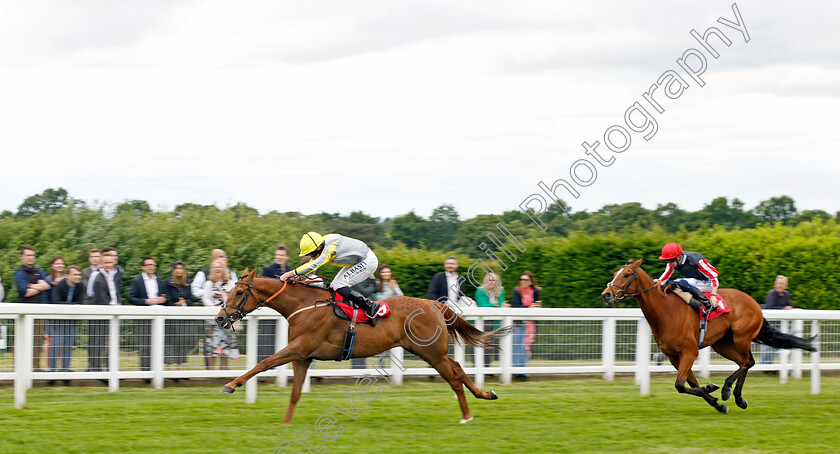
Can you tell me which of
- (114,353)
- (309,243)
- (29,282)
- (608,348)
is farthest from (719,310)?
(29,282)

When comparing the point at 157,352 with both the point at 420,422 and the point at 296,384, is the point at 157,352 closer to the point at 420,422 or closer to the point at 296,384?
the point at 296,384

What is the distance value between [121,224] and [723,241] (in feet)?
32.2

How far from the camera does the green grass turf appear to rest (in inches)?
229

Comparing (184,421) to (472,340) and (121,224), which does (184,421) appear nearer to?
(472,340)

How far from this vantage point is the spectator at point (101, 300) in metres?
8.12

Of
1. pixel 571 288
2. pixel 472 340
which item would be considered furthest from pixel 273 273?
pixel 571 288

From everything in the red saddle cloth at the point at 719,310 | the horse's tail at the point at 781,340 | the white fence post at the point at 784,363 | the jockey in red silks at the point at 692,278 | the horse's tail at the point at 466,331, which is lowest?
the white fence post at the point at 784,363

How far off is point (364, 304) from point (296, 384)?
82cm

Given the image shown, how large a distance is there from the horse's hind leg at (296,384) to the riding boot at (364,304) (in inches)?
22.8

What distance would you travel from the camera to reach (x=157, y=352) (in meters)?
8.32

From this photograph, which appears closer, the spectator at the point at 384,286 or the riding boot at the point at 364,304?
the riding boot at the point at 364,304

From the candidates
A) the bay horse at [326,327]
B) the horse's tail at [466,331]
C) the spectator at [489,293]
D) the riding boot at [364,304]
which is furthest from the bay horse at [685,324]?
the spectator at [489,293]

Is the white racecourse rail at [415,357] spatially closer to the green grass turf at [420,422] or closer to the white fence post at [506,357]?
the white fence post at [506,357]

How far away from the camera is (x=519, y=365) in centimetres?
975
